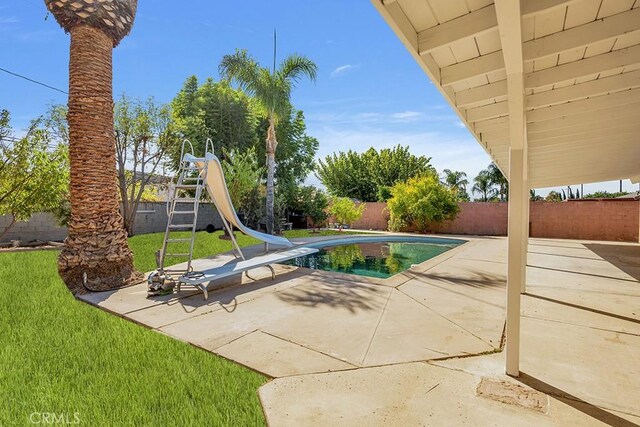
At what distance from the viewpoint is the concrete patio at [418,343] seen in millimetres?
2244

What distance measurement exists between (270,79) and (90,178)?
11.2 meters

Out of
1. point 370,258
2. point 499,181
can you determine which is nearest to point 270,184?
point 370,258

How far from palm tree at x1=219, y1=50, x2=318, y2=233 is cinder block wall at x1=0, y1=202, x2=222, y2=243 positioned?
5610 millimetres

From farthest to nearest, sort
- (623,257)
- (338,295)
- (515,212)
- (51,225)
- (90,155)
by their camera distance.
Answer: (51,225) → (623,257) → (90,155) → (338,295) → (515,212)

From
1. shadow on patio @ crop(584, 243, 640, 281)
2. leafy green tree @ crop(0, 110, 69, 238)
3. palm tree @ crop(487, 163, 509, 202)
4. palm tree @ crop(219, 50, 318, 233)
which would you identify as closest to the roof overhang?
shadow on patio @ crop(584, 243, 640, 281)

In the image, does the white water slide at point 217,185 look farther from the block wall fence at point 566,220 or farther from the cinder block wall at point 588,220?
the cinder block wall at point 588,220

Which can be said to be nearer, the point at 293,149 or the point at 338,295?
the point at 338,295

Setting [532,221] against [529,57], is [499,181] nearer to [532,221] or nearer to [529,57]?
[532,221]

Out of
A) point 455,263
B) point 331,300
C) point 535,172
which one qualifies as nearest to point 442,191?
point 535,172

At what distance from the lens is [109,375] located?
267 cm

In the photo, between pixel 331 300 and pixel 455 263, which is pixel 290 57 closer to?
pixel 455 263

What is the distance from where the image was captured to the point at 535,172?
930cm

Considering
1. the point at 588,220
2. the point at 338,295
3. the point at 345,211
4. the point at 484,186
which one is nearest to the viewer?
the point at 338,295

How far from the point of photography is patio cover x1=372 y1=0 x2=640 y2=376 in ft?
7.50
